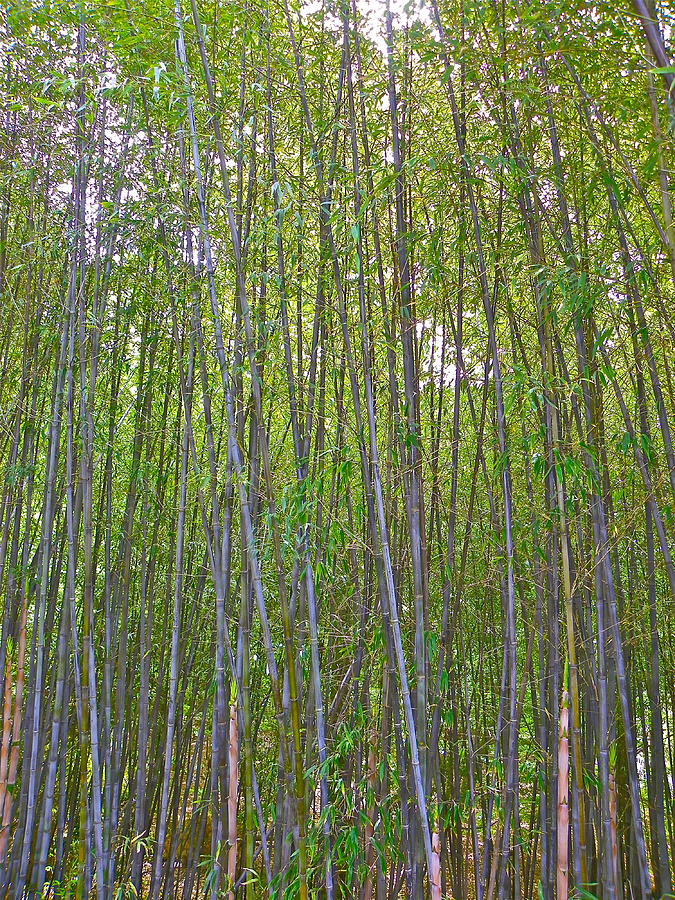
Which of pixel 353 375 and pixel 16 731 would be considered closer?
pixel 353 375

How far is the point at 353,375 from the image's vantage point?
92.6 inches

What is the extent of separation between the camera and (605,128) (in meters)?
2.28

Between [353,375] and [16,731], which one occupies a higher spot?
[353,375]

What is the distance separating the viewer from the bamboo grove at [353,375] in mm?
2297

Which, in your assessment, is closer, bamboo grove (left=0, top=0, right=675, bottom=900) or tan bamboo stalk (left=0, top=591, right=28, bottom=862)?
bamboo grove (left=0, top=0, right=675, bottom=900)

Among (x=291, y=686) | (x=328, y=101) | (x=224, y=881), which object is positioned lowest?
(x=224, y=881)

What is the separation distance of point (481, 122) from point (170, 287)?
57.4 inches

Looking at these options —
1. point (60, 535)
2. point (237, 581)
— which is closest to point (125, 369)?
point (60, 535)

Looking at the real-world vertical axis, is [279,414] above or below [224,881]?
above

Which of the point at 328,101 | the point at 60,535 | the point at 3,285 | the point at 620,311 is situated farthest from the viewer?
the point at 60,535

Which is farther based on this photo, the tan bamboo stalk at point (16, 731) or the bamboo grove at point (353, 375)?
the tan bamboo stalk at point (16, 731)

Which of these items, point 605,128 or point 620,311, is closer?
point 605,128

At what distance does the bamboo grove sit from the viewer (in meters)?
2.30

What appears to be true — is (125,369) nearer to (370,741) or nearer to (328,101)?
(328,101)
